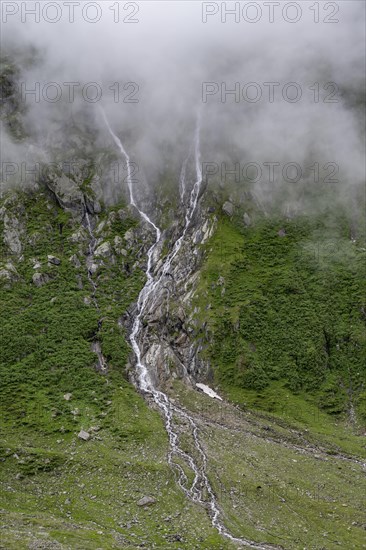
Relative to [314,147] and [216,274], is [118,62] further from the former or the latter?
[216,274]

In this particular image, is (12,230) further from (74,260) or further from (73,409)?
(73,409)

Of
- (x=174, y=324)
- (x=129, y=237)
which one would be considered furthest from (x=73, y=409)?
(x=129, y=237)

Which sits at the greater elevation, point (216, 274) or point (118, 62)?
point (118, 62)

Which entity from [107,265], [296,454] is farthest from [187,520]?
[107,265]

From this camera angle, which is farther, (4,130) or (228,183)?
(4,130)

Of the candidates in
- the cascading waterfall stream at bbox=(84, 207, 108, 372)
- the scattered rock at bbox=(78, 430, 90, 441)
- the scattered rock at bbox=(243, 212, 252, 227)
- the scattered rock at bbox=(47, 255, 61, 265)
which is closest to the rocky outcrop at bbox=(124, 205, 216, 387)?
the cascading waterfall stream at bbox=(84, 207, 108, 372)
